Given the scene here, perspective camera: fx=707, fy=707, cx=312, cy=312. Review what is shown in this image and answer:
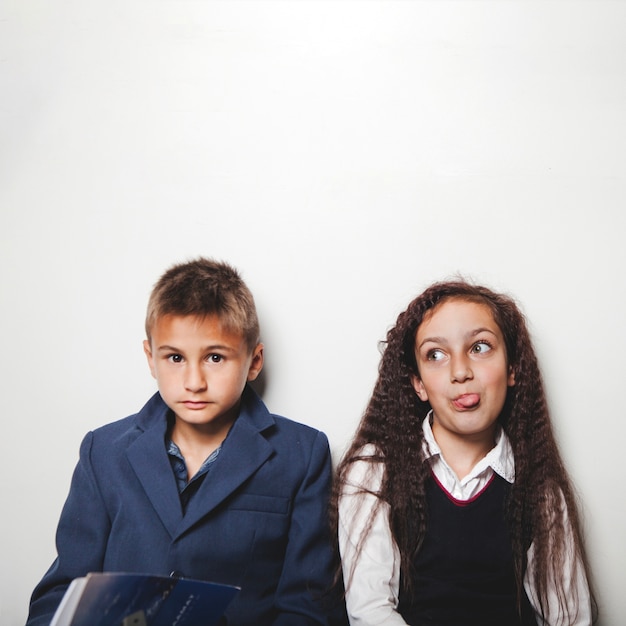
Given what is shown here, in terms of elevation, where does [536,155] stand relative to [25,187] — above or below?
above

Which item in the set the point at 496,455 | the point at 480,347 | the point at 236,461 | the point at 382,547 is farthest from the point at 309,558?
the point at 480,347

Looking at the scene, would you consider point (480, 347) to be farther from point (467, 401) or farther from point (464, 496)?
point (464, 496)

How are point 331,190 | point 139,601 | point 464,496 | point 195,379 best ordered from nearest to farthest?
point 139,601 < point 195,379 < point 464,496 < point 331,190

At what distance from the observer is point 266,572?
1.63 m

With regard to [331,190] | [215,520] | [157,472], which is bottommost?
[215,520]

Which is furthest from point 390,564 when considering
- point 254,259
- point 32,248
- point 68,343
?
point 32,248

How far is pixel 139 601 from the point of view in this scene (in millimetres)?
1197

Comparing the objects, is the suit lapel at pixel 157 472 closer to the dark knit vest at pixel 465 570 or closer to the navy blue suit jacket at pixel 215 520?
the navy blue suit jacket at pixel 215 520

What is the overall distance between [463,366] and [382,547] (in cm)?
46

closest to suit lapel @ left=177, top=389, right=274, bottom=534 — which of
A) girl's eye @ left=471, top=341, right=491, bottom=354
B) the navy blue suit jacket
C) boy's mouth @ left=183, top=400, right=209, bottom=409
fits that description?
the navy blue suit jacket

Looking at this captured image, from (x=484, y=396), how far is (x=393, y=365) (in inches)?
10.0

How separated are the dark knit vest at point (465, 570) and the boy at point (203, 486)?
23 cm

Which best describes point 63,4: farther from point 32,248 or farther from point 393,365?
point 393,365

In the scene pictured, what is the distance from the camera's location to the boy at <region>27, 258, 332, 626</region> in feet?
5.13
